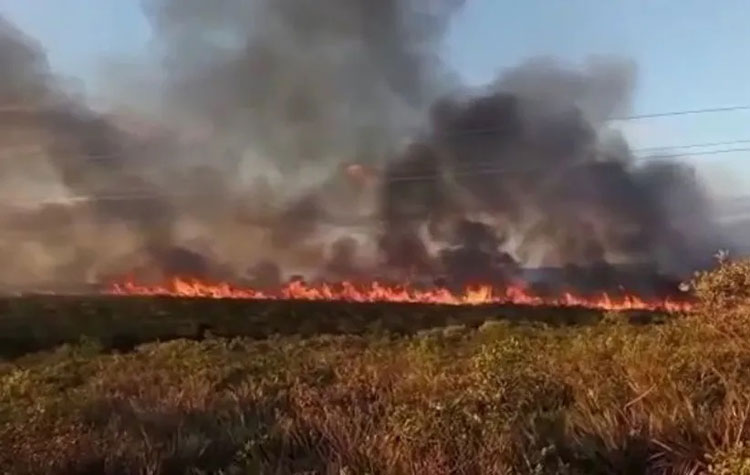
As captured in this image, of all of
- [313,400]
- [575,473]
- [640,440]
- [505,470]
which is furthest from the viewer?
[313,400]

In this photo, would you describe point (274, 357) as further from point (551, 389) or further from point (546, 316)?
point (546, 316)

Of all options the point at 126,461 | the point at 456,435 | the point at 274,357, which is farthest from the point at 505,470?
the point at 274,357

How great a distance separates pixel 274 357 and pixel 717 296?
21.4 meters

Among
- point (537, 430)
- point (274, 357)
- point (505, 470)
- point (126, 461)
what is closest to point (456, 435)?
point (505, 470)

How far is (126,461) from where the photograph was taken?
13055 millimetres

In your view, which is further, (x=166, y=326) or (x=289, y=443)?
(x=166, y=326)

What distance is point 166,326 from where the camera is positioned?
70250 mm

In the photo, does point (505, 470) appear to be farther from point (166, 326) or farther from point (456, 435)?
point (166, 326)

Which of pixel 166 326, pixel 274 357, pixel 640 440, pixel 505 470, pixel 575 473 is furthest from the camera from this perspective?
pixel 166 326

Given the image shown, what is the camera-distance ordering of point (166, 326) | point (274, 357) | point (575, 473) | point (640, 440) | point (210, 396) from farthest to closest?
1. point (166, 326)
2. point (274, 357)
3. point (210, 396)
4. point (640, 440)
5. point (575, 473)

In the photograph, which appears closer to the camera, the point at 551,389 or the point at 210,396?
the point at 551,389

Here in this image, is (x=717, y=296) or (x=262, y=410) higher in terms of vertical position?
(x=717, y=296)

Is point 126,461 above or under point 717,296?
under

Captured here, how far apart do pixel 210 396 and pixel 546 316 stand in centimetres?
5688
